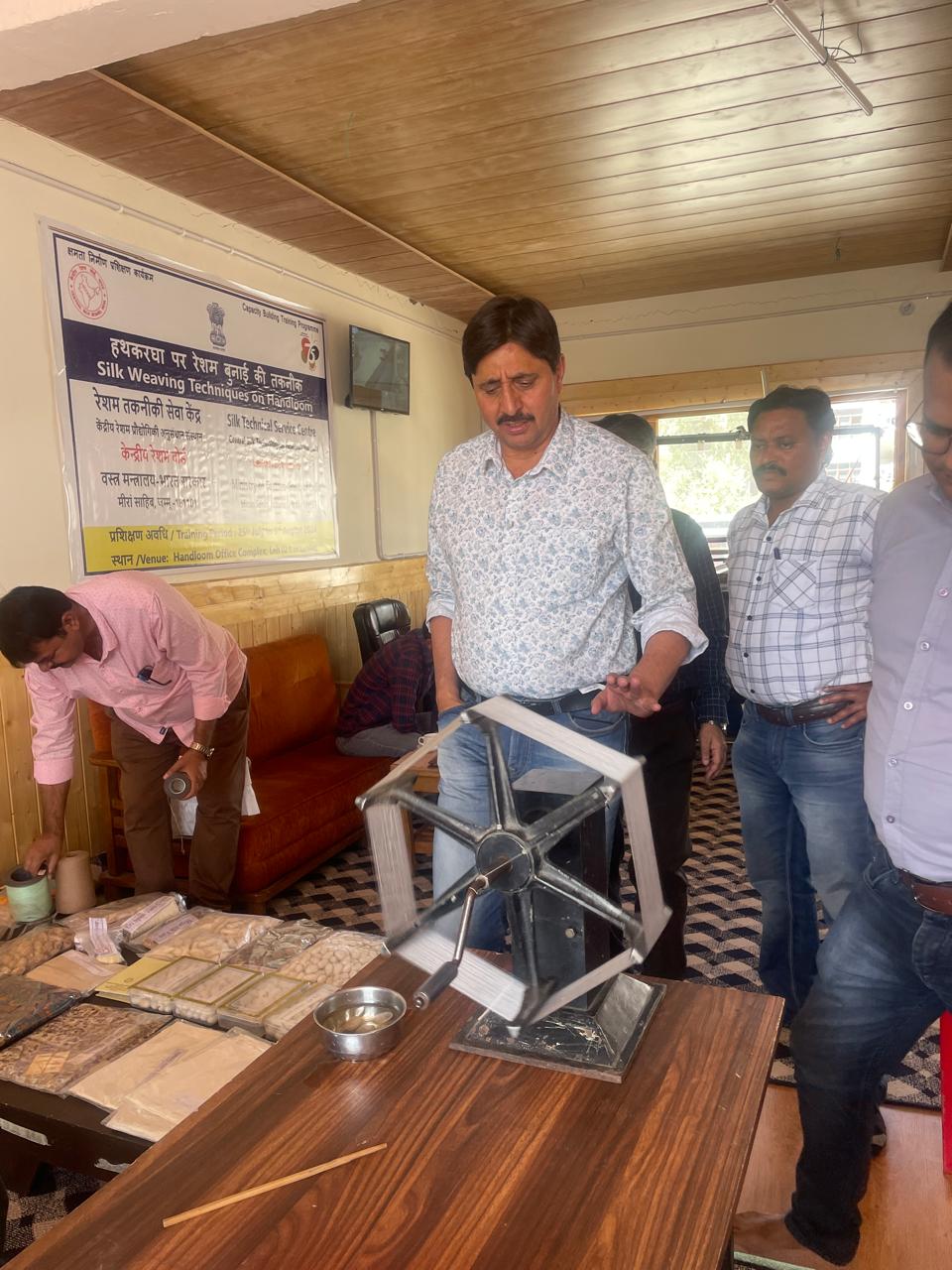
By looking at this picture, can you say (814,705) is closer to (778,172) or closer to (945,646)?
(945,646)

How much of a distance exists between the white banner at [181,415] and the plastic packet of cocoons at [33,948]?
1422mm

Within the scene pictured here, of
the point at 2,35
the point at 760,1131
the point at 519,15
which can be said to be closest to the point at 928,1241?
the point at 760,1131

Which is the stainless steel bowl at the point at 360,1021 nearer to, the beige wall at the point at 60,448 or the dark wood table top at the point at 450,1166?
the dark wood table top at the point at 450,1166

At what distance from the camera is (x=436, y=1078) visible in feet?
3.52

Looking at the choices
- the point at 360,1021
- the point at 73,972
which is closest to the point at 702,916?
the point at 73,972

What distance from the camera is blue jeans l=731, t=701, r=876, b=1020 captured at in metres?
2.10

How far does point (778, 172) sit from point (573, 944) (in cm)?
386

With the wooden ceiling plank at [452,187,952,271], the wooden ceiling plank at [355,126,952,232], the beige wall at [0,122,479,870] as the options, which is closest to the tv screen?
the beige wall at [0,122,479,870]

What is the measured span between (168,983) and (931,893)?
1.60 m

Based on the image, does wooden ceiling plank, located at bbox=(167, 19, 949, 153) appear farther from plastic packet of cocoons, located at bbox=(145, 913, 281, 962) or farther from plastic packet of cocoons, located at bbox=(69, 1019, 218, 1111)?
plastic packet of cocoons, located at bbox=(69, 1019, 218, 1111)

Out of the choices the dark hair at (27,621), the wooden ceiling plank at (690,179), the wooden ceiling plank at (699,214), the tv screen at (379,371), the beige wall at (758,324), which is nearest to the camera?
the dark hair at (27,621)

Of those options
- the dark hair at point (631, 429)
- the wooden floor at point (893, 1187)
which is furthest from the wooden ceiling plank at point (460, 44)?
the wooden floor at point (893, 1187)

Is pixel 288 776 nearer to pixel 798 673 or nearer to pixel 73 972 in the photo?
pixel 73 972

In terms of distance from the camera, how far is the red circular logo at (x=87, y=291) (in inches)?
131
